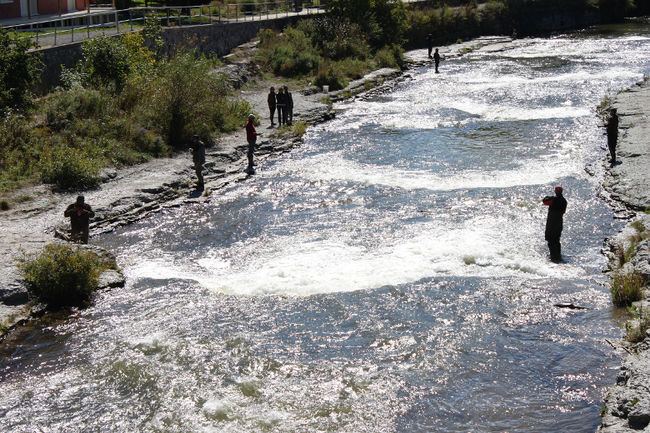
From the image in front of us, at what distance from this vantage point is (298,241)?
22250mm

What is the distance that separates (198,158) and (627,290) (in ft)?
49.2

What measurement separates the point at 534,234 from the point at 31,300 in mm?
12441

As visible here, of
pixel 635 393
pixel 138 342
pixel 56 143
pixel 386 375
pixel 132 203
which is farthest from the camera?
pixel 56 143

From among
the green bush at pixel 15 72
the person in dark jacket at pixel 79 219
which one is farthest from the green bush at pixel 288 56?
the person in dark jacket at pixel 79 219

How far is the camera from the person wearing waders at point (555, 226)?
20.0m

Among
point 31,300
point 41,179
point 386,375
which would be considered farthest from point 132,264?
point 386,375

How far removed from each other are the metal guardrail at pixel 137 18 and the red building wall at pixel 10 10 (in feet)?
10.3

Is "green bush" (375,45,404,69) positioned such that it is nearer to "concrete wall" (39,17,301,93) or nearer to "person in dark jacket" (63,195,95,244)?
"concrete wall" (39,17,301,93)

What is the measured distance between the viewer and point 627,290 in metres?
17.3

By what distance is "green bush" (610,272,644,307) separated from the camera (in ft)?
56.8

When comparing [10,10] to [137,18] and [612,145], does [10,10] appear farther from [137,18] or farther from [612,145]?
[612,145]

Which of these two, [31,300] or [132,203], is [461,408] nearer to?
[31,300]

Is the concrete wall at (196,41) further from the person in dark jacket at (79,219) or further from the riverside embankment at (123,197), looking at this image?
the person in dark jacket at (79,219)

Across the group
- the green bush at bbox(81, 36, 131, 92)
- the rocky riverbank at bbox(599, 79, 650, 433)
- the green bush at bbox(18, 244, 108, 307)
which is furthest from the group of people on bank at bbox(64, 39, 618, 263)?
the green bush at bbox(81, 36, 131, 92)
